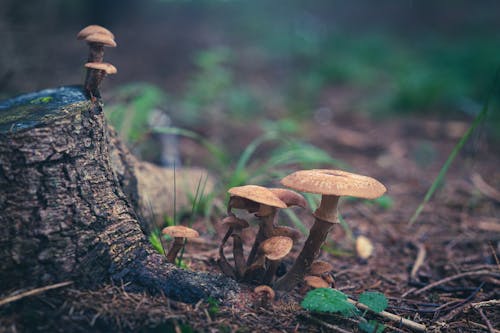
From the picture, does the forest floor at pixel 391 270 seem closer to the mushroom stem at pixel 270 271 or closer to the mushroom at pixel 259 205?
the mushroom stem at pixel 270 271

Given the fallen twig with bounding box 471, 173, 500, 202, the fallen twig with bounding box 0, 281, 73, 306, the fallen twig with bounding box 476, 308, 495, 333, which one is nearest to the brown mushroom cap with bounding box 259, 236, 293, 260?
the fallen twig with bounding box 0, 281, 73, 306

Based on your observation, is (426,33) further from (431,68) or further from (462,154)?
(462,154)

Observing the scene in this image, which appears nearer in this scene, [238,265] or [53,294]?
[53,294]

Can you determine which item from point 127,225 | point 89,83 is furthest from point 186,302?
point 89,83

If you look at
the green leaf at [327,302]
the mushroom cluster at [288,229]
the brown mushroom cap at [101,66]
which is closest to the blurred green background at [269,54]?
the brown mushroom cap at [101,66]

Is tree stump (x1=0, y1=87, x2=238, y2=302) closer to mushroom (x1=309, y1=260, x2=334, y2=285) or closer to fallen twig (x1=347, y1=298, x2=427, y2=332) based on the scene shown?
mushroom (x1=309, y1=260, x2=334, y2=285)

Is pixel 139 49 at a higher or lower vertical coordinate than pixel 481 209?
higher

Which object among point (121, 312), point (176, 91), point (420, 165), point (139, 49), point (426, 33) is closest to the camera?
point (121, 312)
